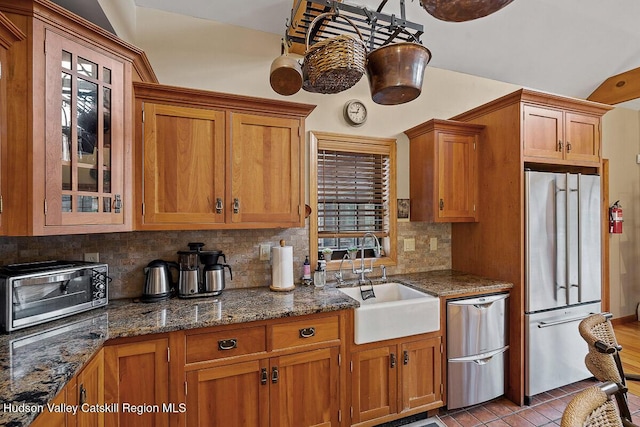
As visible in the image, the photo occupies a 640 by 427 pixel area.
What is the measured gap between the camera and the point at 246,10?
2.28m

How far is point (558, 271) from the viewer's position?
2.50 metres

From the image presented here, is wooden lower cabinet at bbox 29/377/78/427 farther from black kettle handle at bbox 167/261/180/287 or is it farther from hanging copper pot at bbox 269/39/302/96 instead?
hanging copper pot at bbox 269/39/302/96

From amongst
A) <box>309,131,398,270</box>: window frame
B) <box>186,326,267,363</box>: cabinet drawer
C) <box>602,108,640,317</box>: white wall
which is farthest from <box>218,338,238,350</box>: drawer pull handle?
<box>602,108,640,317</box>: white wall

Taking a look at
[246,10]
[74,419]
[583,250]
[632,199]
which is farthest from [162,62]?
[632,199]

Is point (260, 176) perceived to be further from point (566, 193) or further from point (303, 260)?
point (566, 193)

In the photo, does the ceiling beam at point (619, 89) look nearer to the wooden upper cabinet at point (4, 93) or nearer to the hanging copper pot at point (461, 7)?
the hanging copper pot at point (461, 7)

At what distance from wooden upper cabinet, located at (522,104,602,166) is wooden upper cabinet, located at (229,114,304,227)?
70.4 inches

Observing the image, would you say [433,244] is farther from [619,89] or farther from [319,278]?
[619,89]

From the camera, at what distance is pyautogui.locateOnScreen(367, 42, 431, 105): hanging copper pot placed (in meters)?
1.26

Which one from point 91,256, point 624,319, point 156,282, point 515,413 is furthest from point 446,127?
point 624,319

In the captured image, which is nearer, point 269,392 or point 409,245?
point 269,392

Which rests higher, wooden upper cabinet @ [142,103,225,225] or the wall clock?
the wall clock

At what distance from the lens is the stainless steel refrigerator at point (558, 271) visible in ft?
7.89

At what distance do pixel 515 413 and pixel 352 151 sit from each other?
2361 millimetres
